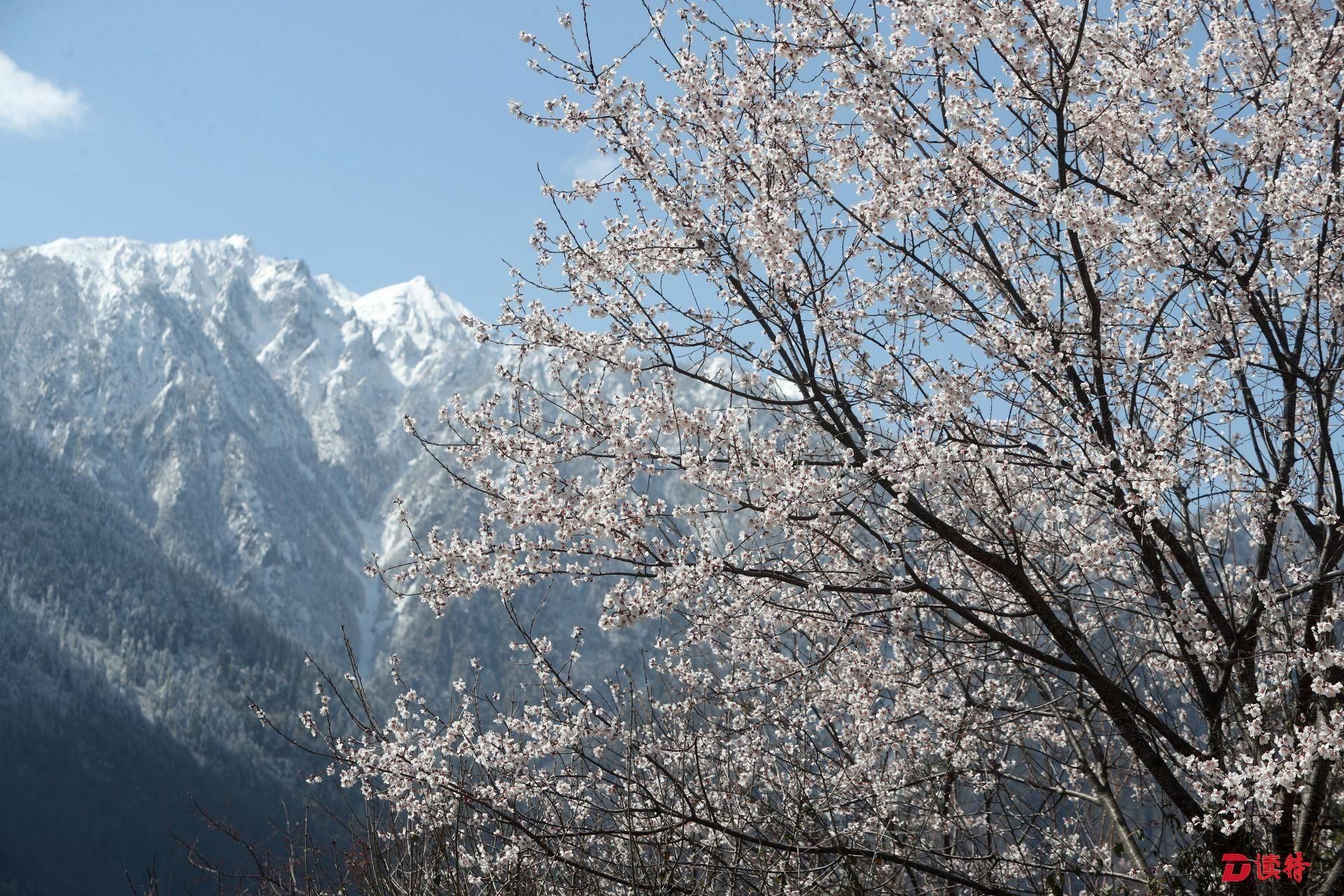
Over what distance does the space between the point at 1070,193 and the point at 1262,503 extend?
5.97ft

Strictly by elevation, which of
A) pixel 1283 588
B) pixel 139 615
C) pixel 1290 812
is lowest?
pixel 1290 812

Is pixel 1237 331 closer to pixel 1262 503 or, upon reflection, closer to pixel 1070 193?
pixel 1262 503

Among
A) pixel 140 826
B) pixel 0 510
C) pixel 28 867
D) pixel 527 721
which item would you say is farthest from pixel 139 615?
pixel 527 721

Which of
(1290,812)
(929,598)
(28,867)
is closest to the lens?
(1290,812)

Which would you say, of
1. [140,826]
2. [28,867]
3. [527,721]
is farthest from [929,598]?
[140,826]

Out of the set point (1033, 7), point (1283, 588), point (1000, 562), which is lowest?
point (1000, 562)

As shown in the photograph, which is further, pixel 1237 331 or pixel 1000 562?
pixel 1237 331

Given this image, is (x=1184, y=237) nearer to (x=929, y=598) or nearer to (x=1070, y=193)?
(x=1070, y=193)

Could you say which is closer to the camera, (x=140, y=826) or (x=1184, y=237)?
(x=1184, y=237)

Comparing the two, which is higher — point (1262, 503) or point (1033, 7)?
point (1033, 7)

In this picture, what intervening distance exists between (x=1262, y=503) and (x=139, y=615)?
636 ft

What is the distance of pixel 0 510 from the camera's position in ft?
583

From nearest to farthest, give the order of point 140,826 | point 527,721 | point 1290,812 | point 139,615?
point 1290,812, point 527,721, point 140,826, point 139,615

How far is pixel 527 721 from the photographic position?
20.7ft
